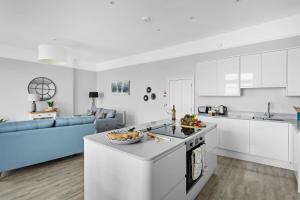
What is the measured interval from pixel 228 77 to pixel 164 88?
1998 mm

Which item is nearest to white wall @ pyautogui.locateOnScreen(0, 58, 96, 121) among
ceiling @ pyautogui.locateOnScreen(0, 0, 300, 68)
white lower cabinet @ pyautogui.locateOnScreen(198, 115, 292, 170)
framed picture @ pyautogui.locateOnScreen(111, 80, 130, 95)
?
ceiling @ pyautogui.locateOnScreen(0, 0, 300, 68)

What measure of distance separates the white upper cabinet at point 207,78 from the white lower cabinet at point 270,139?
1215 millimetres

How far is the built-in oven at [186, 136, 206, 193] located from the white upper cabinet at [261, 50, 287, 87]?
227 cm

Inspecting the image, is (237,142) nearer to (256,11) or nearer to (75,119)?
(256,11)

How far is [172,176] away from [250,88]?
3118 mm

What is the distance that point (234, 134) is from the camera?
3.43 meters

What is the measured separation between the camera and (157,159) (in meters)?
1.30

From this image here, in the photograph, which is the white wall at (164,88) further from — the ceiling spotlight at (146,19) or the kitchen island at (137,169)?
the kitchen island at (137,169)

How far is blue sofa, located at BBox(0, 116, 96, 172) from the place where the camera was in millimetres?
2635

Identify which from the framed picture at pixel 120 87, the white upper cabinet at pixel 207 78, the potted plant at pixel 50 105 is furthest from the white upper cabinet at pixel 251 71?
the potted plant at pixel 50 105

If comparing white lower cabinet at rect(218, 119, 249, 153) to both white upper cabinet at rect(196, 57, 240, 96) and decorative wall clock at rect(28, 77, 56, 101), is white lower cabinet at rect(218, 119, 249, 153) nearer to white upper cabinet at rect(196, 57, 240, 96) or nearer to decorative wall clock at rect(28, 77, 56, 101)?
white upper cabinet at rect(196, 57, 240, 96)

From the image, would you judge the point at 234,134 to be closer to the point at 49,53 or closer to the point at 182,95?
the point at 182,95

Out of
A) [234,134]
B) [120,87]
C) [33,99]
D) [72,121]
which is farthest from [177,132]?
[33,99]

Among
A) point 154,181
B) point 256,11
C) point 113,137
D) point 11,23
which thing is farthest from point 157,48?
point 154,181
